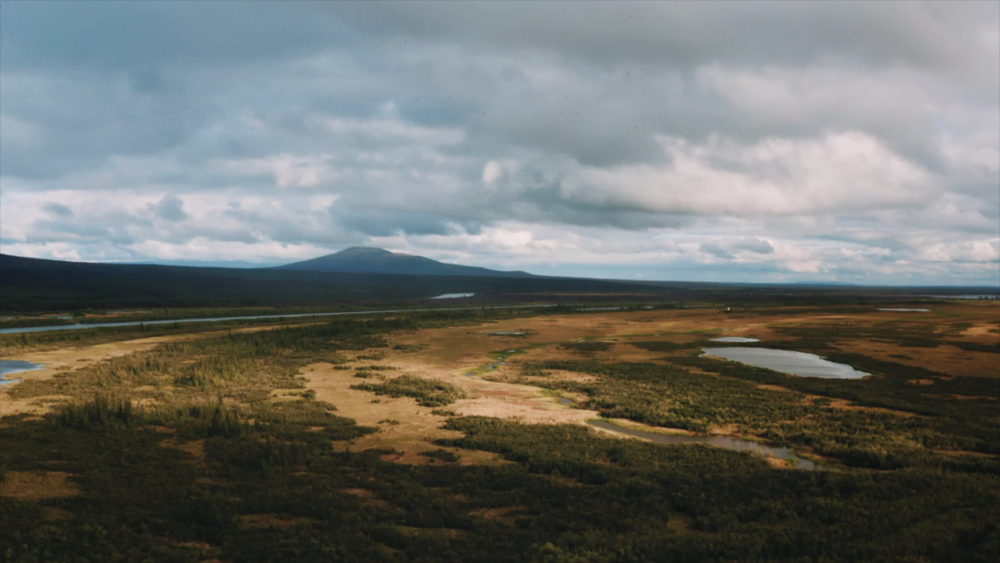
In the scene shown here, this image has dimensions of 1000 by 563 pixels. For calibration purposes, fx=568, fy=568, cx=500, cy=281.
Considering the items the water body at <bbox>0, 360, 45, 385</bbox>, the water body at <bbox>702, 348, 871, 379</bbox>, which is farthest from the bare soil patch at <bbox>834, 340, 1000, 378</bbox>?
the water body at <bbox>0, 360, 45, 385</bbox>

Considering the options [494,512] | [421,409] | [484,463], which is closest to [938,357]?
[421,409]

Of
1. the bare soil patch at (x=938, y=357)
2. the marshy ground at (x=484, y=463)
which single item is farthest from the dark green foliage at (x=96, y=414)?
the bare soil patch at (x=938, y=357)

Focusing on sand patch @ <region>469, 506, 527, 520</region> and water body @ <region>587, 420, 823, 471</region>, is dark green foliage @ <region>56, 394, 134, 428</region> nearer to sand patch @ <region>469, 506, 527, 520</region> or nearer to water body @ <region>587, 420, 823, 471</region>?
sand patch @ <region>469, 506, 527, 520</region>

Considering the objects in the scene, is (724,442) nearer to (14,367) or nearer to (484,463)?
(484,463)

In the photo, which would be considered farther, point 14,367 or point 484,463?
point 14,367

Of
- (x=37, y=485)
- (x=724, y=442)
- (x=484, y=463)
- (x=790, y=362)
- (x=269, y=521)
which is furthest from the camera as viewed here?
(x=790, y=362)

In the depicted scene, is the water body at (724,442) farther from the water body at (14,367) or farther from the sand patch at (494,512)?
the water body at (14,367)

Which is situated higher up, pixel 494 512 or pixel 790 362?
pixel 494 512
